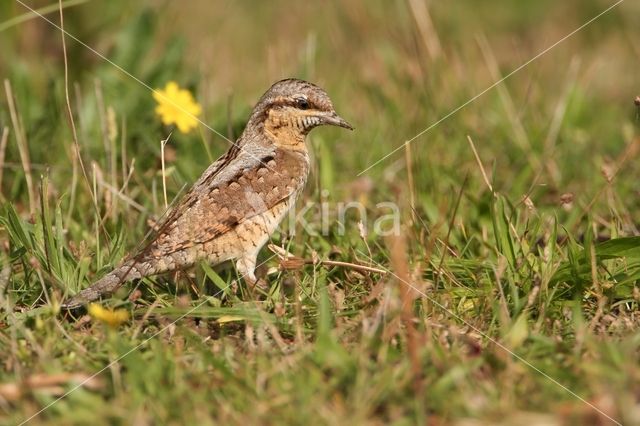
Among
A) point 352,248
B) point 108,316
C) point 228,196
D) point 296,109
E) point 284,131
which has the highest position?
point 296,109

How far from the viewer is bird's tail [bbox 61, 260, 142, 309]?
12.2 ft

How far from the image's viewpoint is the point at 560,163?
19.3ft

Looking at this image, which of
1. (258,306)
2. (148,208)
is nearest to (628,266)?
(258,306)

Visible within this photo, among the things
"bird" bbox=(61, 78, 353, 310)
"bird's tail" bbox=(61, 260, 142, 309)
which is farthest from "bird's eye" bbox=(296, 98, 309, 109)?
"bird's tail" bbox=(61, 260, 142, 309)

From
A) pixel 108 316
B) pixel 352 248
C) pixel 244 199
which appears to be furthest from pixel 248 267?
pixel 108 316

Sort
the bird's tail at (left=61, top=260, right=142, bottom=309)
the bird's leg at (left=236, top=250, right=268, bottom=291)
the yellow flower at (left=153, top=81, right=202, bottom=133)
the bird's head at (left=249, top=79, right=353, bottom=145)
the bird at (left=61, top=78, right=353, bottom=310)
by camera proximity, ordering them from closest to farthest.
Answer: the bird's tail at (left=61, top=260, right=142, bottom=309) → the bird at (left=61, top=78, right=353, bottom=310) → the bird's leg at (left=236, top=250, right=268, bottom=291) → the bird's head at (left=249, top=79, right=353, bottom=145) → the yellow flower at (left=153, top=81, right=202, bottom=133)

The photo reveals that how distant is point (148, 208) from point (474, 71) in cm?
369

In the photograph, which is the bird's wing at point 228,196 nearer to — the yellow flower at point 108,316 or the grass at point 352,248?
the grass at point 352,248

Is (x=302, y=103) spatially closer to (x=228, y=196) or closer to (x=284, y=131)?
(x=284, y=131)

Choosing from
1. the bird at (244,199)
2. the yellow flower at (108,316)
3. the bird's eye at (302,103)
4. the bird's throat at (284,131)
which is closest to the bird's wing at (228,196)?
the bird at (244,199)

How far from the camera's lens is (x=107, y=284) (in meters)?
3.79

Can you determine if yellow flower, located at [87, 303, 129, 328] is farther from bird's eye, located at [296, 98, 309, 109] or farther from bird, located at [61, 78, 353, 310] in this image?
bird's eye, located at [296, 98, 309, 109]

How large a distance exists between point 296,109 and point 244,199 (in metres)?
0.65

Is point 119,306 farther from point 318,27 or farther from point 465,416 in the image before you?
point 318,27
